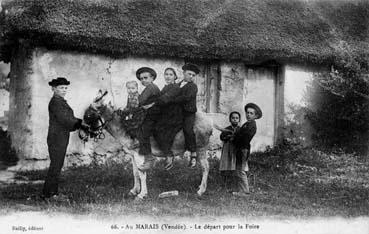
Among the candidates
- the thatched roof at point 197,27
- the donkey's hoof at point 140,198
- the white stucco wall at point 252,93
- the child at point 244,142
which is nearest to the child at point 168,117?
the donkey's hoof at point 140,198

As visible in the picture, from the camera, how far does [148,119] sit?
6348 mm

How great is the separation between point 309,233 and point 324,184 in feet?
5.59

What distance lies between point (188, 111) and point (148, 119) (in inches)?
25.3

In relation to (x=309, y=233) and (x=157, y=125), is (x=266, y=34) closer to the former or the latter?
(x=157, y=125)

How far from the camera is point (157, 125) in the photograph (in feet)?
20.9

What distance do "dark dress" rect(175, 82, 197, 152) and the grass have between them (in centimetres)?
79

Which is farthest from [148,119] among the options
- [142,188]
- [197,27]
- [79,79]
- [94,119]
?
[197,27]

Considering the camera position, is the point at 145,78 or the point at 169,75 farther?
the point at 145,78

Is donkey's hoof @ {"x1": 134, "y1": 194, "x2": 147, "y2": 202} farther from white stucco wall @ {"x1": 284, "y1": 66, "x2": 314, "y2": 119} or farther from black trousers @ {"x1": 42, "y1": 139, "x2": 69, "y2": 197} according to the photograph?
white stucco wall @ {"x1": 284, "y1": 66, "x2": 314, "y2": 119}

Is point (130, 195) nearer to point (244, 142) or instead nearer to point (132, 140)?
point (132, 140)

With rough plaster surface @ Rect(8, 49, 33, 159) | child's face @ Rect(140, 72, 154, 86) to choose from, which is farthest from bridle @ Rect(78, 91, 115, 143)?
rough plaster surface @ Rect(8, 49, 33, 159)

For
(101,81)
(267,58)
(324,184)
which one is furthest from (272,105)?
(101,81)

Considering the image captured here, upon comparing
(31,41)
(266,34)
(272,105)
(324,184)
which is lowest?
(324,184)

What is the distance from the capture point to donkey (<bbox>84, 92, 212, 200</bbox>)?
5.98 meters
